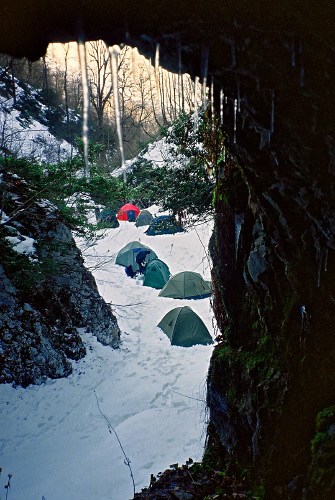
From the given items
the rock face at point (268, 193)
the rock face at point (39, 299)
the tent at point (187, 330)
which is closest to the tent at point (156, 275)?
the tent at point (187, 330)

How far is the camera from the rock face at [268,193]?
2158 mm

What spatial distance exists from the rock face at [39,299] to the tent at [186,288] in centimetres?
374

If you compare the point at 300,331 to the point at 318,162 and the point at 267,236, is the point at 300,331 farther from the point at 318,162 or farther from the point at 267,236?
the point at 318,162

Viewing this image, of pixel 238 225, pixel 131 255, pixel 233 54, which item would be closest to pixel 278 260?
pixel 238 225

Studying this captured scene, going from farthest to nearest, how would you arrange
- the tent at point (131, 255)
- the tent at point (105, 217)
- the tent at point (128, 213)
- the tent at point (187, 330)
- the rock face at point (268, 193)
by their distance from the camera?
the tent at point (128, 213), the tent at point (131, 255), the tent at point (187, 330), the tent at point (105, 217), the rock face at point (268, 193)

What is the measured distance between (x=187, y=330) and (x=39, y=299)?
4.53 meters

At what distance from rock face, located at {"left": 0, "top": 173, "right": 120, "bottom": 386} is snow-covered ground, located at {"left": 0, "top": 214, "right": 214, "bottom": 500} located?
39cm

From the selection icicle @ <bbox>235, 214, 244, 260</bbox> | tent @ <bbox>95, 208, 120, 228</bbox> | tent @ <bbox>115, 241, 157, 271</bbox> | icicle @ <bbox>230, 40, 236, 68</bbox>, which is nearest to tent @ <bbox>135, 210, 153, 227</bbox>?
tent @ <bbox>95, 208, 120, 228</bbox>

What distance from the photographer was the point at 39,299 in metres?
8.95

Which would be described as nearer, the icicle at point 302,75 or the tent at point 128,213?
the icicle at point 302,75

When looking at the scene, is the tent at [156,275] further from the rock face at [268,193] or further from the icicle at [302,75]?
the icicle at [302,75]

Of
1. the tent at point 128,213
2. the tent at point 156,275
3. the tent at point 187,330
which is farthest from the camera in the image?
the tent at point 128,213

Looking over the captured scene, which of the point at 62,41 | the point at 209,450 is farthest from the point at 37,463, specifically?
the point at 62,41

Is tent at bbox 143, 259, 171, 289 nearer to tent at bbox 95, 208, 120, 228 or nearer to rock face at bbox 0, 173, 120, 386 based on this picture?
tent at bbox 95, 208, 120, 228
